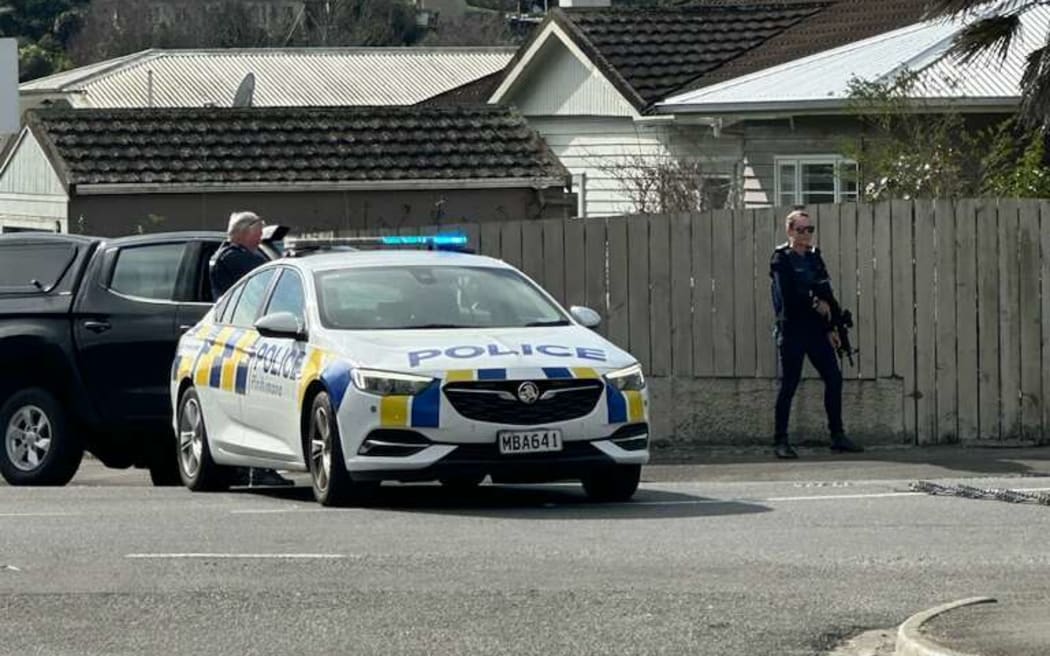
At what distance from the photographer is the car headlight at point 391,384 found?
1298cm

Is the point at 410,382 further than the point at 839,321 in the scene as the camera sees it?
No

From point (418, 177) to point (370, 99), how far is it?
85.5 ft

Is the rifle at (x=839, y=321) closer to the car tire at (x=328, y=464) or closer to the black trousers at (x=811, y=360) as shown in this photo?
the black trousers at (x=811, y=360)

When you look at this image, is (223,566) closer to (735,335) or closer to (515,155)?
(735,335)

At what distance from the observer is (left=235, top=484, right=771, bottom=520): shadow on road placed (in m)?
13.2

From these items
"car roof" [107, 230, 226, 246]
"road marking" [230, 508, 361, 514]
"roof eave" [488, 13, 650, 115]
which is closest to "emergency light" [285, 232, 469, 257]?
"car roof" [107, 230, 226, 246]

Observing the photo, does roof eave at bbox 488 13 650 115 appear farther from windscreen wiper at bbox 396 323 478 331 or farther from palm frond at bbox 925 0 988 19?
windscreen wiper at bbox 396 323 478 331

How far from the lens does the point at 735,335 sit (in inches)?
746

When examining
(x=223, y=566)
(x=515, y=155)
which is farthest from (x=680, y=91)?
(x=223, y=566)

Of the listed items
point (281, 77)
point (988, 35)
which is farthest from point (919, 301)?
point (281, 77)

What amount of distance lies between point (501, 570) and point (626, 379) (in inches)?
112

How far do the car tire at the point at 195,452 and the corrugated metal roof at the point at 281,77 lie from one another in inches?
1365

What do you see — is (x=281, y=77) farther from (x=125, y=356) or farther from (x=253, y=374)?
(x=253, y=374)

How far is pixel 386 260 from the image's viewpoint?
1470 centimetres
